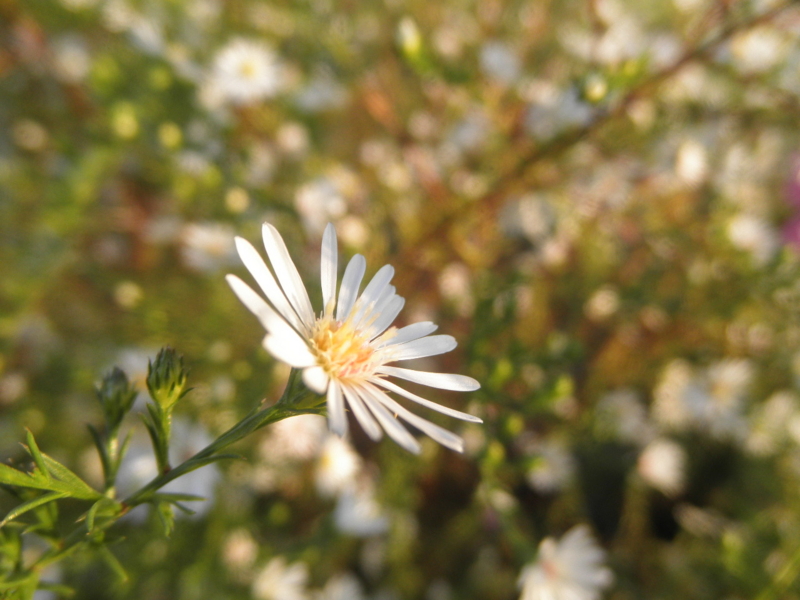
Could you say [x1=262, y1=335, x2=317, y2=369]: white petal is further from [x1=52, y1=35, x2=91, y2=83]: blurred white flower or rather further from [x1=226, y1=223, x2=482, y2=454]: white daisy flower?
[x1=52, y1=35, x2=91, y2=83]: blurred white flower

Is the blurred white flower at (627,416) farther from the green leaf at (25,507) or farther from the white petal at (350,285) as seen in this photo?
the green leaf at (25,507)

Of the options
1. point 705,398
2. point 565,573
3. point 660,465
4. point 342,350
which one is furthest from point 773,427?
point 342,350

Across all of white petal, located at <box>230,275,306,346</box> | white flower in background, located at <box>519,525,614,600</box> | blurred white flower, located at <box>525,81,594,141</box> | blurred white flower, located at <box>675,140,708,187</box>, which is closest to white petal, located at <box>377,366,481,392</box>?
white petal, located at <box>230,275,306,346</box>

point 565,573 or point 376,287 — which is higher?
point 376,287

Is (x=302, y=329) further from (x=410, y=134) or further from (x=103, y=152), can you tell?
(x=410, y=134)

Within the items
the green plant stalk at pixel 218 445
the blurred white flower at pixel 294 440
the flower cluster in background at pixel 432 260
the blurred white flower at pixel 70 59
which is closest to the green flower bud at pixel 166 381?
the green plant stalk at pixel 218 445

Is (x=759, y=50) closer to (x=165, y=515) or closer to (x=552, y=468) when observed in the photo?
(x=552, y=468)
